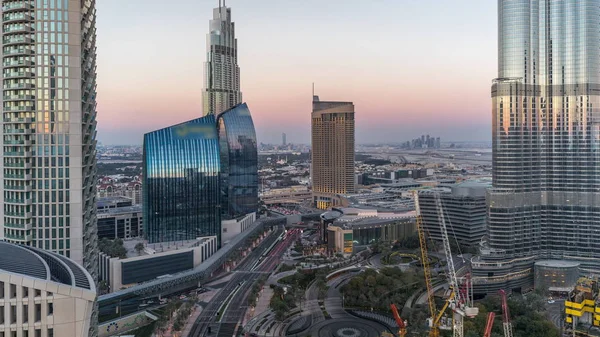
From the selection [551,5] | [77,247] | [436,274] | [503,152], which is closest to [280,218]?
[436,274]

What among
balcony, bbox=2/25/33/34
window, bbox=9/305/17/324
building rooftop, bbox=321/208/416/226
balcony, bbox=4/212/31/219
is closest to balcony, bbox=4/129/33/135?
balcony, bbox=4/212/31/219

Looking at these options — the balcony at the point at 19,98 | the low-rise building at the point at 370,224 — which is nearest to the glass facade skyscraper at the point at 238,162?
the low-rise building at the point at 370,224

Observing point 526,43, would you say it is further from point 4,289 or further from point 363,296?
point 4,289

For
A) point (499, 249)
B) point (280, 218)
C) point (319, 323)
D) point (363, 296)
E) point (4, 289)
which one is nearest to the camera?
point (4, 289)

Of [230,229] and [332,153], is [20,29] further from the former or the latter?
[332,153]

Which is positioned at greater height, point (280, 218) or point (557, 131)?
point (557, 131)

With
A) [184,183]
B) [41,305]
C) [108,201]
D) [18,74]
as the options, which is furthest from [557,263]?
[108,201]

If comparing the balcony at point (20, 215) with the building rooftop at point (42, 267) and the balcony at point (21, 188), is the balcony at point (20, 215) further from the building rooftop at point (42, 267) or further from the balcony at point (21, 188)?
the building rooftop at point (42, 267)
